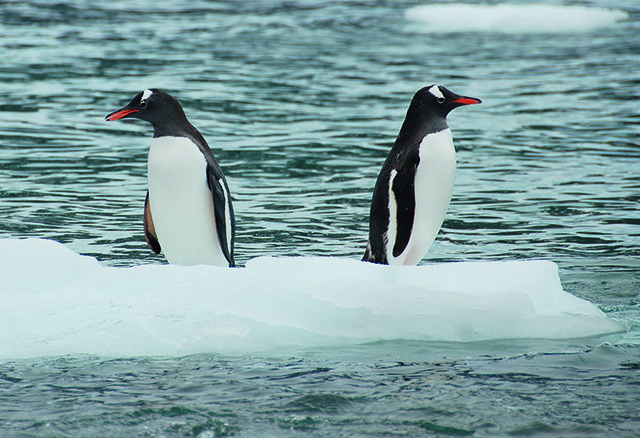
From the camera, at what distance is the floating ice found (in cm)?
1981

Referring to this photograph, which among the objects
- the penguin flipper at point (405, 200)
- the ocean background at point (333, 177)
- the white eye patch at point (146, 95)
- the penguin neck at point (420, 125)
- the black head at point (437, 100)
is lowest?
the ocean background at point (333, 177)

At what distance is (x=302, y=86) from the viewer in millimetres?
13742

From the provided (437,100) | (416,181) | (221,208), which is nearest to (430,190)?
(416,181)

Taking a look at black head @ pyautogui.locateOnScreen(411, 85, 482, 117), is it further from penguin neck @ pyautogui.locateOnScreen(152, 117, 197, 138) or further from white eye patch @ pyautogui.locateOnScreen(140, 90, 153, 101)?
white eye patch @ pyautogui.locateOnScreen(140, 90, 153, 101)

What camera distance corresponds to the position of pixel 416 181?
565cm

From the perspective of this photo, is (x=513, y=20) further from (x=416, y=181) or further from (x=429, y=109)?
(x=416, y=181)

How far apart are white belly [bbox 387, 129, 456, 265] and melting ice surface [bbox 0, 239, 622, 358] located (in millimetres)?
1014

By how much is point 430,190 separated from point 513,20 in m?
15.0

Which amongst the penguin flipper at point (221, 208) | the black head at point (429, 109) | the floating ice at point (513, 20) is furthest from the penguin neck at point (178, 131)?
the floating ice at point (513, 20)

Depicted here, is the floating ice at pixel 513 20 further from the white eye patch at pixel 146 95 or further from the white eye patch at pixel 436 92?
the white eye patch at pixel 146 95

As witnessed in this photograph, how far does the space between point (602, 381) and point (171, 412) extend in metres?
1.54

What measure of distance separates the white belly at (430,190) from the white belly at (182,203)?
3.18 ft

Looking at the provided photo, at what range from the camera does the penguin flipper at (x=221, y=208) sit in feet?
17.9

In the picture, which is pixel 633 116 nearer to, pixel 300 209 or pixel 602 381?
pixel 300 209
